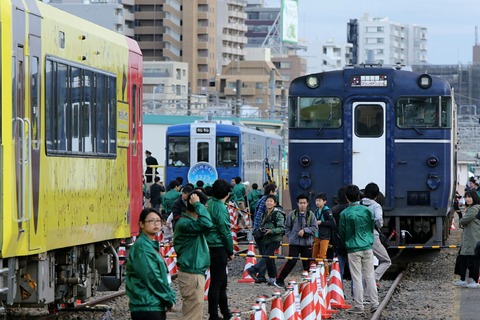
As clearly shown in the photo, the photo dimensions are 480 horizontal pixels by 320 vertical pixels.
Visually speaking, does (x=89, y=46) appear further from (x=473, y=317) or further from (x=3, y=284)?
(x=473, y=317)

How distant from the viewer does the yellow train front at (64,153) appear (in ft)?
34.9

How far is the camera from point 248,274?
20203mm

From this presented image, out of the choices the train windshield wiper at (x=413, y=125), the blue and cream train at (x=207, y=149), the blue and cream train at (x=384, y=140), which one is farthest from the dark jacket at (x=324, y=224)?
the blue and cream train at (x=207, y=149)

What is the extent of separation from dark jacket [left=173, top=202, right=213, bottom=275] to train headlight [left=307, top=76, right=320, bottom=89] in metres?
9.62

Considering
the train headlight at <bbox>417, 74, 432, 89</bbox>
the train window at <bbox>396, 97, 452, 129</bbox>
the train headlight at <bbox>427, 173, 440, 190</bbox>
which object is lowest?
the train headlight at <bbox>427, 173, 440, 190</bbox>

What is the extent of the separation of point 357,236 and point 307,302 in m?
A: 2.34

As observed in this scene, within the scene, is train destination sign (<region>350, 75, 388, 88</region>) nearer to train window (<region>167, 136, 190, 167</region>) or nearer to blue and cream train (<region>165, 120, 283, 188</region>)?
blue and cream train (<region>165, 120, 283, 188</region>)

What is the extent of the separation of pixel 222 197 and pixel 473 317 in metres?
4.53

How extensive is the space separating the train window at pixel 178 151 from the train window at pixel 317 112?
16.7m

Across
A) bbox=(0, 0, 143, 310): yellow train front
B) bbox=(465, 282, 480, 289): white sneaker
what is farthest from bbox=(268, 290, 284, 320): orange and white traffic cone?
bbox=(465, 282, 480, 289): white sneaker

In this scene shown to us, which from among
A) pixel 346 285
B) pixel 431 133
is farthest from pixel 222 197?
pixel 431 133

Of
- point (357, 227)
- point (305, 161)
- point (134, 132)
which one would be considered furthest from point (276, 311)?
point (305, 161)

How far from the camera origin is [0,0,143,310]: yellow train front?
10.6 meters

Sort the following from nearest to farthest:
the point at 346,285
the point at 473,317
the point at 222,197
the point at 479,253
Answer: the point at 222,197 < the point at 473,317 < the point at 479,253 < the point at 346,285
